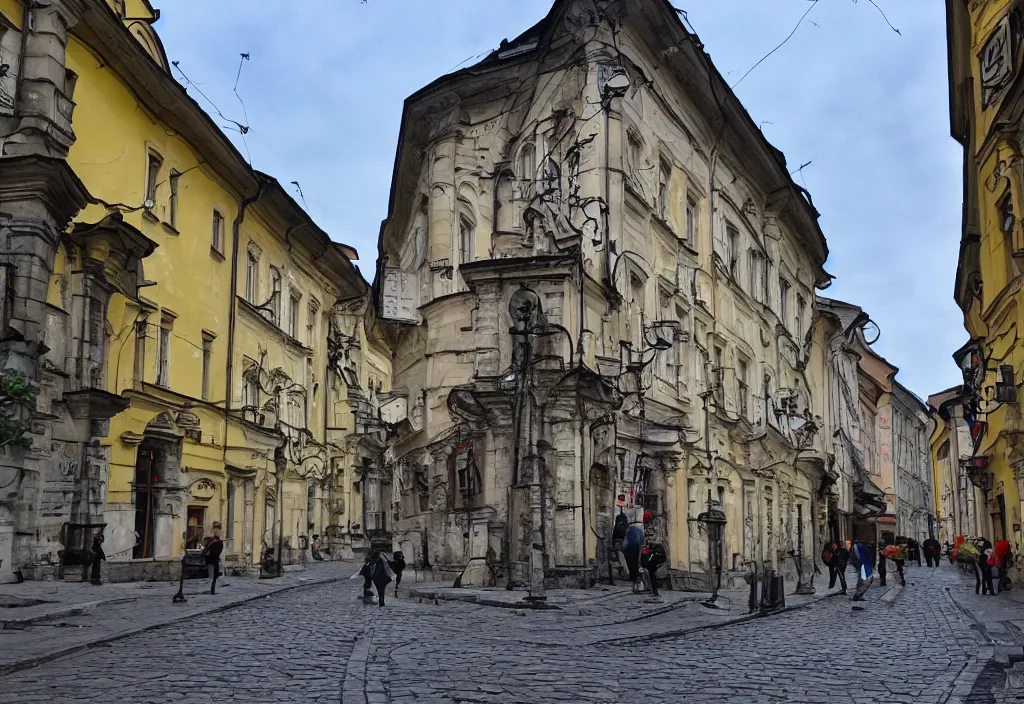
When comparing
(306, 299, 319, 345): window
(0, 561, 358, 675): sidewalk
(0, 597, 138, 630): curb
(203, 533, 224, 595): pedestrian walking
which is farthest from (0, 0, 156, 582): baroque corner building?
(306, 299, 319, 345): window

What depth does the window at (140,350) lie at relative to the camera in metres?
27.3

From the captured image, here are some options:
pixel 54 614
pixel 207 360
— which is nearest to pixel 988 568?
pixel 54 614

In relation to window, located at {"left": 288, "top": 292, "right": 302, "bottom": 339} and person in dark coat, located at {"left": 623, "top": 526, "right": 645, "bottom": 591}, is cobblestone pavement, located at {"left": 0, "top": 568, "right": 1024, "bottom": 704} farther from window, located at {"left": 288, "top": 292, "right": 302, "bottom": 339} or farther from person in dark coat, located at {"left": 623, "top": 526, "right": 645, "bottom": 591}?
window, located at {"left": 288, "top": 292, "right": 302, "bottom": 339}

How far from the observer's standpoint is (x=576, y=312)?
74.6 ft

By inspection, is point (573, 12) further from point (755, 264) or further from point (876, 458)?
point (876, 458)

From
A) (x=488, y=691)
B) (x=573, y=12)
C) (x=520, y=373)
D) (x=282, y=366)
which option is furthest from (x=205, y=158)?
(x=488, y=691)

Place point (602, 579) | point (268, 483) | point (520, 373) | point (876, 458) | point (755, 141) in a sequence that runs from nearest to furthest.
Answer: point (520, 373) → point (602, 579) → point (755, 141) → point (268, 483) → point (876, 458)

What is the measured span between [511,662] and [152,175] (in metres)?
21.4

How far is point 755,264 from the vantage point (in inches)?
1471

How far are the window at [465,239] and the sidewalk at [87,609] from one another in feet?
28.0

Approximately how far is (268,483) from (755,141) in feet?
60.8

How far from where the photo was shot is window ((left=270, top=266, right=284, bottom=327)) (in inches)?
1507

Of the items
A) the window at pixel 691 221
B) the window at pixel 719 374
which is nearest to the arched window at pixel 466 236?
the window at pixel 691 221

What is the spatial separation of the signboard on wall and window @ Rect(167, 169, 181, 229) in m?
6.05
